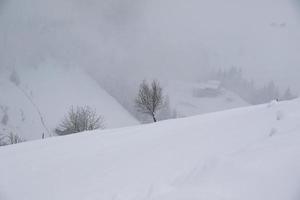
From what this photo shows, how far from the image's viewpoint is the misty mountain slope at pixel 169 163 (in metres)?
5.10

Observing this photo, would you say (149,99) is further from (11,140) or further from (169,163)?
(169,163)

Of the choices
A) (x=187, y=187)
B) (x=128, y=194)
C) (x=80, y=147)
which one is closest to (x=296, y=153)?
(x=187, y=187)

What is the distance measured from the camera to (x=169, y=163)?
26.8 ft

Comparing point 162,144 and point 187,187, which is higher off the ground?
point 162,144

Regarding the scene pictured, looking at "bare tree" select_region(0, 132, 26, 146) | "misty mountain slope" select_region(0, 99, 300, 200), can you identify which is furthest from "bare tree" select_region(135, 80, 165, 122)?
"misty mountain slope" select_region(0, 99, 300, 200)

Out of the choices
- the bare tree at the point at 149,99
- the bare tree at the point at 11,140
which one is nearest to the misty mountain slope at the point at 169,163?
the bare tree at the point at 149,99

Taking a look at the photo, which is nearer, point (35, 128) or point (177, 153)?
point (177, 153)

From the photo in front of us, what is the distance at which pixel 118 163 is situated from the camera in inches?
339

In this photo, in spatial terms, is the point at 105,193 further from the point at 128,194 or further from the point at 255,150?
the point at 255,150

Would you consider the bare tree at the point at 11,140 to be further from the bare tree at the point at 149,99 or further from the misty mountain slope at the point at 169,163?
the misty mountain slope at the point at 169,163

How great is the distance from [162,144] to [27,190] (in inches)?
142

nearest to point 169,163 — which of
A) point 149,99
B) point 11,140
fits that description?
point 149,99

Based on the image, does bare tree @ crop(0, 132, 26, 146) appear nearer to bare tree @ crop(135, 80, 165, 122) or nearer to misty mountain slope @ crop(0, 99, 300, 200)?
bare tree @ crop(135, 80, 165, 122)

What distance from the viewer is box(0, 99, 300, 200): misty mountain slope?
510 centimetres
